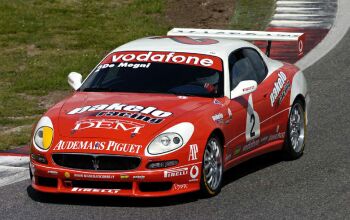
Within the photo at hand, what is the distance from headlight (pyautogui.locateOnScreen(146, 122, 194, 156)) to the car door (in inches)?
34.5

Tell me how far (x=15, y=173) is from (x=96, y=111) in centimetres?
158

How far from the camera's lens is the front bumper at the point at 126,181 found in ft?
31.1

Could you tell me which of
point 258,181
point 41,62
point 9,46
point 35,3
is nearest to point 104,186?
point 258,181

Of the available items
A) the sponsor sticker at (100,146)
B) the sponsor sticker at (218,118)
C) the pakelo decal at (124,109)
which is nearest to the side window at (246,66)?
the sponsor sticker at (218,118)

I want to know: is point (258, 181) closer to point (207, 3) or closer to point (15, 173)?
point (15, 173)

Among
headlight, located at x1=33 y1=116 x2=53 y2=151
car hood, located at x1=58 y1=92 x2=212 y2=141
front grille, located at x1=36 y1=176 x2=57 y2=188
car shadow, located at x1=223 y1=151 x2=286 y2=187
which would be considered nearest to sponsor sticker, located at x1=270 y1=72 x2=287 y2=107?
car shadow, located at x1=223 y1=151 x2=286 y2=187

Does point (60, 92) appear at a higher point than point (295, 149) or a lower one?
lower

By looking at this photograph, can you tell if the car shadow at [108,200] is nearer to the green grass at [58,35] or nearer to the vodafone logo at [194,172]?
the vodafone logo at [194,172]

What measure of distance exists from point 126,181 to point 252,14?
1302cm

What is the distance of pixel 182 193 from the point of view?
9.78 meters

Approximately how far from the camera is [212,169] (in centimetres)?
1009

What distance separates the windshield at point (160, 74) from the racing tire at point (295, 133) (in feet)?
4.46

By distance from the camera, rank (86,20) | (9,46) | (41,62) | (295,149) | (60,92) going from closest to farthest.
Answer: (295,149)
(60,92)
(41,62)
(9,46)
(86,20)

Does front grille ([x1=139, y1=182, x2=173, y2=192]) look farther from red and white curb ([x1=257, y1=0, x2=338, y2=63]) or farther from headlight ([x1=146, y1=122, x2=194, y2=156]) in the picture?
red and white curb ([x1=257, y1=0, x2=338, y2=63])
